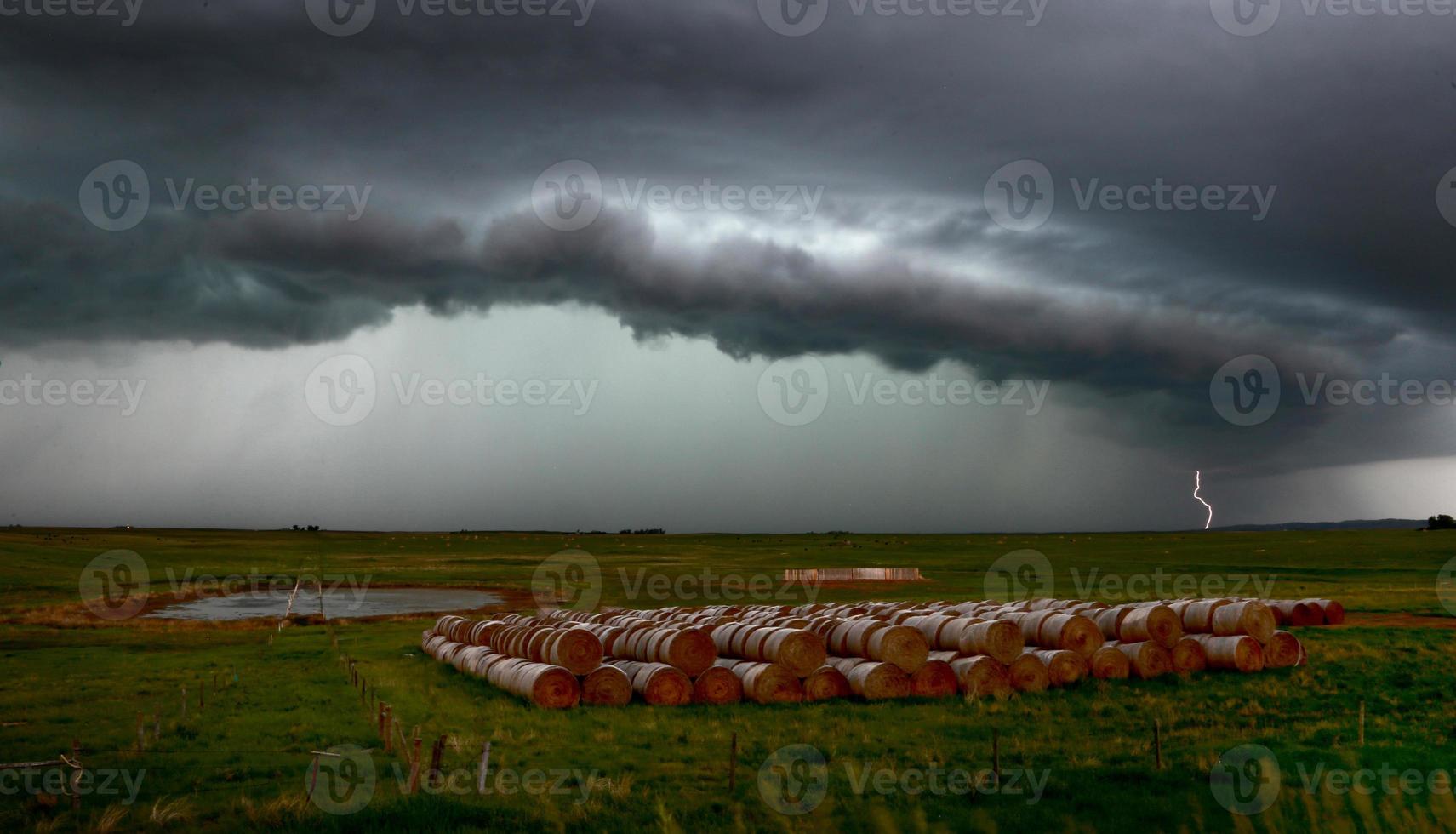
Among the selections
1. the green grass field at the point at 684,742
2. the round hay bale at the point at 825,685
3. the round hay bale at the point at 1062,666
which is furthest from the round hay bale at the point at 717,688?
the round hay bale at the point at 1062,666

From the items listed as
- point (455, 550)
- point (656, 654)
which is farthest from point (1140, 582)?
point (455, 550)

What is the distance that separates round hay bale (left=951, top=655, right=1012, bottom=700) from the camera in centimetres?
2595

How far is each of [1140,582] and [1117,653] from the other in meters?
45.9

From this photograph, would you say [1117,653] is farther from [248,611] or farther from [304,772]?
[248,611]

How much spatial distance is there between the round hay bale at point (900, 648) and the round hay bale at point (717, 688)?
3589 mm

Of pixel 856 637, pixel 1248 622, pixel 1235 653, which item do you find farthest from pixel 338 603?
pixel 1248 622

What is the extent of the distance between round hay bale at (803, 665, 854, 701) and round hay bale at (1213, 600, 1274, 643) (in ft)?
39.2

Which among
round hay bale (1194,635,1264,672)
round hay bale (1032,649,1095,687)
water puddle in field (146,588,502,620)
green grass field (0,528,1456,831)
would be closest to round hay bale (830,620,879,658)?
green grass field (0,528,1456,831)

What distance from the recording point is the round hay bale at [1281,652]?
2970 centimetres

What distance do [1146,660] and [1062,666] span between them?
2.92 m

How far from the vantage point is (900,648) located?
85.4ft

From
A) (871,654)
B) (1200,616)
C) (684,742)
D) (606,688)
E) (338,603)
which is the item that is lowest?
(338,603)

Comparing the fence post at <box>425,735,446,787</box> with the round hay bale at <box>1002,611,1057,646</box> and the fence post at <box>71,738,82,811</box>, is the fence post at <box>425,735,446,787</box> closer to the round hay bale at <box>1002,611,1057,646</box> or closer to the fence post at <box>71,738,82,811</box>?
the fence post at <box>71,738,82,811</box>

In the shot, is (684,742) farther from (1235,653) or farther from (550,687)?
(1235,653)
